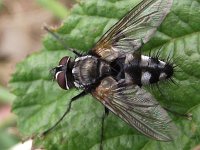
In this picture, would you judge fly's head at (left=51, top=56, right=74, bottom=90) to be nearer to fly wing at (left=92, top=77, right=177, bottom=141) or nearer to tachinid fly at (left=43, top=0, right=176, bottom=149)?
tachinid fly at (left=43, top=0, right=176, bottom=149)

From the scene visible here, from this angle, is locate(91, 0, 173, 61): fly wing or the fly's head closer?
locate(91, 0, 173, 61): fly wing

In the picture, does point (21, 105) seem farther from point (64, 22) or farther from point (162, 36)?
point (162, 36)

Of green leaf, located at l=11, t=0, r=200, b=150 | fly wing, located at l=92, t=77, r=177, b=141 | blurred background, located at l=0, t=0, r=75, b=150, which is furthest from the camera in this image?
blurred background, located at l=0, t=0, r=75, b=150

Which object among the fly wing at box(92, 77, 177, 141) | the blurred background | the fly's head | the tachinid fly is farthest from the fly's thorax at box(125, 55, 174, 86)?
the blurred background

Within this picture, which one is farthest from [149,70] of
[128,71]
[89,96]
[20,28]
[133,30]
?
[20,28]

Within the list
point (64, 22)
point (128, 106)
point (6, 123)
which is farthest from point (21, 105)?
point (6, 123)

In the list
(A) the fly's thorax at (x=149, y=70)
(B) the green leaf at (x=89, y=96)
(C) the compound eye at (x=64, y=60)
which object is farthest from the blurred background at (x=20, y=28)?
(A) the fly's thorax at (x=149, y=70)

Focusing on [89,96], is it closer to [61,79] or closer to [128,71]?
[61,79]

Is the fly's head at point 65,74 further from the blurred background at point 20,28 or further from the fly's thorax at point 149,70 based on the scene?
the blurred background at point 20,28
